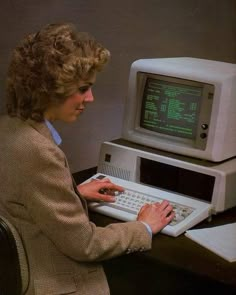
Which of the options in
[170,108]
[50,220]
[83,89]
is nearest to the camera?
[50,220]

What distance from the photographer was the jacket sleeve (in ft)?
4.58

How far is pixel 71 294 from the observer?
1.51 m

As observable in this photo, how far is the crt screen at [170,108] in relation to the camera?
187cm

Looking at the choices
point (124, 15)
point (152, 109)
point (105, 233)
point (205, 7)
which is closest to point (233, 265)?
point (105, 233)

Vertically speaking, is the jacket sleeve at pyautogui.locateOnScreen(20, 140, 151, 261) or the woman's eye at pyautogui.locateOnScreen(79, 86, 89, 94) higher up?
the woman's eye at pyautogui.locateOnScreen(79, 86, 89, 94)

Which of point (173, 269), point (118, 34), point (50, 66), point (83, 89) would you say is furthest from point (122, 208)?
point (118, 34)

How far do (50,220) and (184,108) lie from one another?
0.68 m

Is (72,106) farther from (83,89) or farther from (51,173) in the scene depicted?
(51,173)

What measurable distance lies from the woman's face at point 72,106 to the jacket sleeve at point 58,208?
0.38 ft

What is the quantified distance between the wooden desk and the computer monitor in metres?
0.24

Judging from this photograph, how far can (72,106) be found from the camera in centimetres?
153

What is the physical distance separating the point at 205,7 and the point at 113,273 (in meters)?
1.29

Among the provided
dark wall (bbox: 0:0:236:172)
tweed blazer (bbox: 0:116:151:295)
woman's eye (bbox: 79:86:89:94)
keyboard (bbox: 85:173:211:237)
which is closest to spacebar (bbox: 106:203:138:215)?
keyboard (bbox: 85:173:211:237)

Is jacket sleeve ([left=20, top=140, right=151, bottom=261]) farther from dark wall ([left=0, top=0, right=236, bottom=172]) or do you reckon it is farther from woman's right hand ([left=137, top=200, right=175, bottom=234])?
dark wall ([left=0, top=0, right=236, bottom=172])
